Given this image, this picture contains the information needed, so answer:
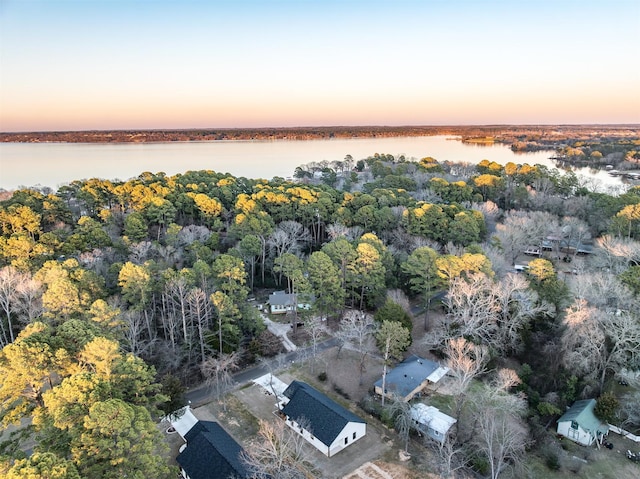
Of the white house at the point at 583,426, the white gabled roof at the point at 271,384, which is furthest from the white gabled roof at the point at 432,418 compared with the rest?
the white gabled roof at the point at 271,384

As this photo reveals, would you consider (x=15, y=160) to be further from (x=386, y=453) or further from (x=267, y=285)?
(x=386, y=453)

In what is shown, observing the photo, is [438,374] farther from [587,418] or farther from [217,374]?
[217,374]

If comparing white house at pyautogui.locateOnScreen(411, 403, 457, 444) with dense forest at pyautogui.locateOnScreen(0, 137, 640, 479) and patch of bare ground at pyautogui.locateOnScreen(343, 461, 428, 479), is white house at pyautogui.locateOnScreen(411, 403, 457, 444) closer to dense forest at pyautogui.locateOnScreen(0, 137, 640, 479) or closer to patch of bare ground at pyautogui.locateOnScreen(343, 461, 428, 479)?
dense forest at pyautogui.locateOnScreen(0, 137, 640, 479)

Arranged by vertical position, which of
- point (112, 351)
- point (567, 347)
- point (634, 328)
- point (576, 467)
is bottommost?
point (576, 467)

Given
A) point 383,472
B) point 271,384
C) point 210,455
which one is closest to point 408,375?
point 383,472

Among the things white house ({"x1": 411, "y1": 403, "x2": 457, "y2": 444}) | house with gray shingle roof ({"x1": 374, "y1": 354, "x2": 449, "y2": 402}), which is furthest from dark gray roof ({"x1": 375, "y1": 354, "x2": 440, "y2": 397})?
white house ({"x1": 411, "y1": 403, "x2": 457, "y2": 444})

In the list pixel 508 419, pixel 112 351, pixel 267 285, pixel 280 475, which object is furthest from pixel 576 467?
pixel 267 285

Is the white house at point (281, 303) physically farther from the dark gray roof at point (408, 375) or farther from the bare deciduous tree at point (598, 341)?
the bare deciduous tree at point (598, 341)
